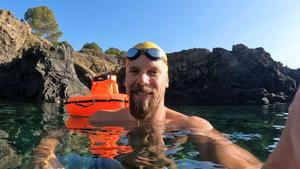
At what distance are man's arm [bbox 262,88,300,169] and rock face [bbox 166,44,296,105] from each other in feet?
99.6

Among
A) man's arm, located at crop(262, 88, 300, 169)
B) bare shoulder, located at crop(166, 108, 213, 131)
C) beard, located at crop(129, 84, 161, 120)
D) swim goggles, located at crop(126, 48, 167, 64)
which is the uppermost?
swim goggles, located at crop(126, 48, 167, 64)

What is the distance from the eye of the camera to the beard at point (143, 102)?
14.6ft

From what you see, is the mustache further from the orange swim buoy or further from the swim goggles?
the orange swim buoy

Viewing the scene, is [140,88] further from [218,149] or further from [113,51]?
[113,51]

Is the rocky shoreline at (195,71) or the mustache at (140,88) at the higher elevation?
Answer: the rocky shoreline at (195,71)

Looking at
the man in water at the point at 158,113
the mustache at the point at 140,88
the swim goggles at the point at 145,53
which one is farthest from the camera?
the swim goggles at the point at 145,53

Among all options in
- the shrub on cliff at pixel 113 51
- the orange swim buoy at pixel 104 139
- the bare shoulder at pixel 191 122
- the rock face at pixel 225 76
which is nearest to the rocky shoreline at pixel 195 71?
the rock face at pixel 225 76

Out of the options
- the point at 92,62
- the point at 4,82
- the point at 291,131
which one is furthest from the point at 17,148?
the point at 92,62

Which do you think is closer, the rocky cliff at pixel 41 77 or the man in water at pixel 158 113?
the man in water at pixel 158 113

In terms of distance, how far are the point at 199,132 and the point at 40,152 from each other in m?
1.97

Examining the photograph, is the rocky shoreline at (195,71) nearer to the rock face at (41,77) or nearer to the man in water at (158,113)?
the rock face at (41,77)

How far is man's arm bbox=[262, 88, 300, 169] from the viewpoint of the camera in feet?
2.65

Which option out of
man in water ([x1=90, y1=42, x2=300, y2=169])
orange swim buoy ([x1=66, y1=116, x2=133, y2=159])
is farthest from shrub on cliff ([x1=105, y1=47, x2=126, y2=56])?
man in water ([x1=90, y1=42, x2=300, y2=169])

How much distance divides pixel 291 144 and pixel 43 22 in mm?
63896
